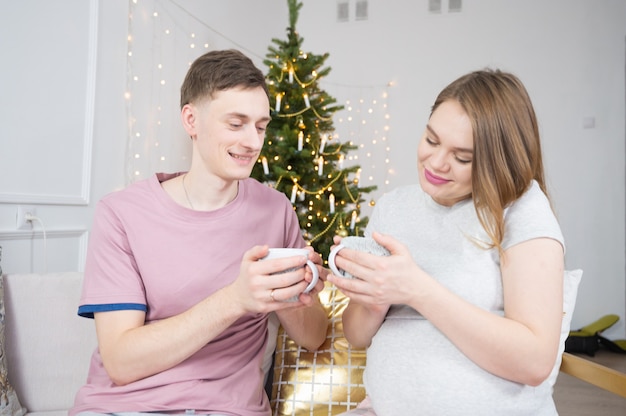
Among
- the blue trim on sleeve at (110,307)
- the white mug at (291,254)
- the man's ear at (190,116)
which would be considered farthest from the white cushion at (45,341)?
the white mug at (291,254)

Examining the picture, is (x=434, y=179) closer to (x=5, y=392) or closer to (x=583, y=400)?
(x=5, y=392)

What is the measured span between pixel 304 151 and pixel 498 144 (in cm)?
234

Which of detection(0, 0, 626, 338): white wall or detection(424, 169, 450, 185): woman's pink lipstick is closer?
detection(424, 169, 450, 185): woman's pink lipstick

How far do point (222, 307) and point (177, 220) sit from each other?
0.33m

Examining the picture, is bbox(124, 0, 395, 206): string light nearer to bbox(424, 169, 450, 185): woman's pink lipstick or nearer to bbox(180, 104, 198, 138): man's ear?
bbox(180, 104, 198, 138): man's ear

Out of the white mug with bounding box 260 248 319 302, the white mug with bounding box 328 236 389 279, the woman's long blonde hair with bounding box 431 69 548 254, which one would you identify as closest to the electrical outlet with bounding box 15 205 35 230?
the white mug with bounding box 260 248 319 302

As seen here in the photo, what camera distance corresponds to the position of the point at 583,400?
3438 mm

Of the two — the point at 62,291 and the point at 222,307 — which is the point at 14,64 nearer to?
the point at 62,291

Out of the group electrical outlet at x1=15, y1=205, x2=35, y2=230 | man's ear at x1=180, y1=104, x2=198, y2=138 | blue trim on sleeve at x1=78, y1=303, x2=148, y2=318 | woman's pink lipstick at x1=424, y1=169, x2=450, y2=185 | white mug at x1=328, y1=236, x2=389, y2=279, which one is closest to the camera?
white mug at x1=328, y1=236, x2=389, y2=279

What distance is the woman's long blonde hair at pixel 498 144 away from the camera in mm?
1093

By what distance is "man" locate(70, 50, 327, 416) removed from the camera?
1.19 metres

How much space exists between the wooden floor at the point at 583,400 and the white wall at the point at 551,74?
61.6 inches

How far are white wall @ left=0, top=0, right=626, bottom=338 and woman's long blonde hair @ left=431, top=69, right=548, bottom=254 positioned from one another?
12.8 feet

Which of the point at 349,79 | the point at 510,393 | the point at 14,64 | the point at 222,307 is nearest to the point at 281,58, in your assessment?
the point at 14,64
